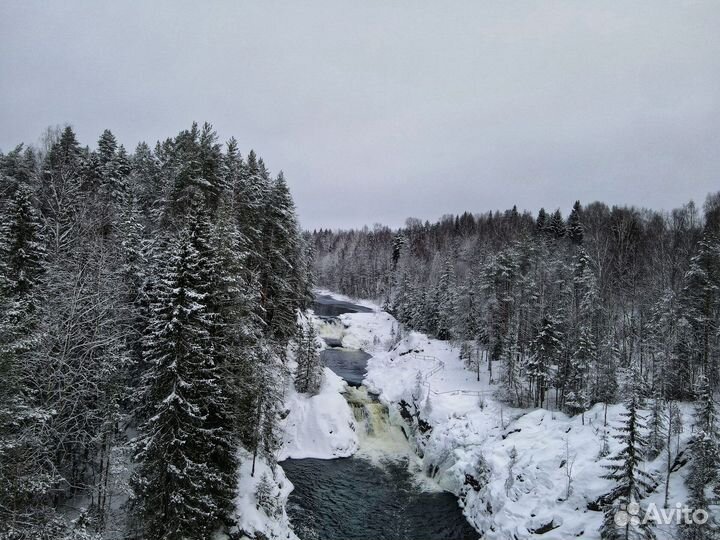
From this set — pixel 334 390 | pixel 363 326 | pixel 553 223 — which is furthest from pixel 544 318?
pixel 553 223

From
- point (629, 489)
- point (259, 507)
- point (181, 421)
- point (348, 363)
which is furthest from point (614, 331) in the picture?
point (181, 421)

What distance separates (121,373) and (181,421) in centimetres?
406

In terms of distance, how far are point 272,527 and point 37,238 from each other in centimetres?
2055

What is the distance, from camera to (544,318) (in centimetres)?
3472

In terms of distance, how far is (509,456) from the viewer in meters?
26.2

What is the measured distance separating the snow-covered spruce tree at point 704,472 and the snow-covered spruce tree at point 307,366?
28.6 m

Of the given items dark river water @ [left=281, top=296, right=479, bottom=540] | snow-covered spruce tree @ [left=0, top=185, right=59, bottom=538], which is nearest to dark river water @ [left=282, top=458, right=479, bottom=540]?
dark river water @ [left=281, top=296, right=479, bottom=540]

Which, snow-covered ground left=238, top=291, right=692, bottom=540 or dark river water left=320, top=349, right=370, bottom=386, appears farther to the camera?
dark river water left=320, top=349, right=370, bottom=386

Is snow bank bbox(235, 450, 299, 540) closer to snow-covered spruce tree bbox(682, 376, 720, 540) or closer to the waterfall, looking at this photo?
the waterfall

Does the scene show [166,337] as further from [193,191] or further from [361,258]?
[361,258]

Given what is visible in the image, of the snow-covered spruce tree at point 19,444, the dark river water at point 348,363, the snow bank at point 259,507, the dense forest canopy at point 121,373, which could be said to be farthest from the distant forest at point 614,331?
the snow-covered spruce tree at point 19,444

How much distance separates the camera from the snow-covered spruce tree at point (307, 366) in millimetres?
38344

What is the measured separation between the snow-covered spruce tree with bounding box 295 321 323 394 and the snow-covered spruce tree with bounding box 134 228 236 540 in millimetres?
20513

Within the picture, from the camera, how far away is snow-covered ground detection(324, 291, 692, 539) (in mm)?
20906
